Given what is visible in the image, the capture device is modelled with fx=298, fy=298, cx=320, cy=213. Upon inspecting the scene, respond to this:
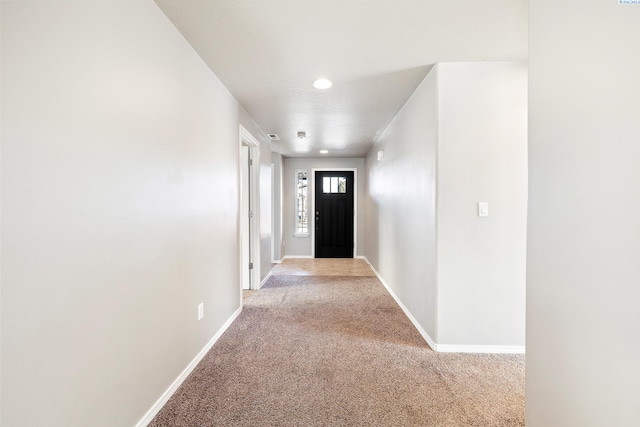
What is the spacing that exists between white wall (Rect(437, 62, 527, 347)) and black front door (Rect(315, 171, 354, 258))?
4629 millimetres

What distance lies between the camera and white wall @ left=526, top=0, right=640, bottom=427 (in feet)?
2.75

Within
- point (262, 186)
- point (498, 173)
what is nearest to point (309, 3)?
point (498, 173)

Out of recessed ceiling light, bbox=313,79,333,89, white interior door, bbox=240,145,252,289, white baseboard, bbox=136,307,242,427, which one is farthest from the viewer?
white interior door, bbox=240,145,252,289

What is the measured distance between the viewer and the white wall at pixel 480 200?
2.36 m

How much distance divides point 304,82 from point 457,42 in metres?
1.27

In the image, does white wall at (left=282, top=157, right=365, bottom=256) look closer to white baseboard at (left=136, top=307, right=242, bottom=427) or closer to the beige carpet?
the beige carpet

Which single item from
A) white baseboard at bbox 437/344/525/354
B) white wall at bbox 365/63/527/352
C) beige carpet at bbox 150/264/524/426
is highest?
white wall at bbox 365/63/527/352

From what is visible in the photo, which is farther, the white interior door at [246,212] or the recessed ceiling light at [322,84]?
the white interior door at [246,212]

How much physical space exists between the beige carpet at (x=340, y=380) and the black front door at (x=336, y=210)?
3.91 m

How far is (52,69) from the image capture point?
3.31 feet

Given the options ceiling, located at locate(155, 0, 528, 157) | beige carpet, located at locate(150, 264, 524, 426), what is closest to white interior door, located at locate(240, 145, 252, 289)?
ceiling, located at locate(155, 0, 528, 157)

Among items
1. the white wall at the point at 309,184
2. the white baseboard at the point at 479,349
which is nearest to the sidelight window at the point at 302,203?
the white wall at the point at 309,184

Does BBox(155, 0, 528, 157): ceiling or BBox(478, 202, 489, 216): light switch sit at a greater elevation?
BBox(155, 0, 528, 157): ceiling

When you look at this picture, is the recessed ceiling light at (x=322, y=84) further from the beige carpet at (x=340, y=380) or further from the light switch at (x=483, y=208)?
the beige carpet at (x=340, y=380)
